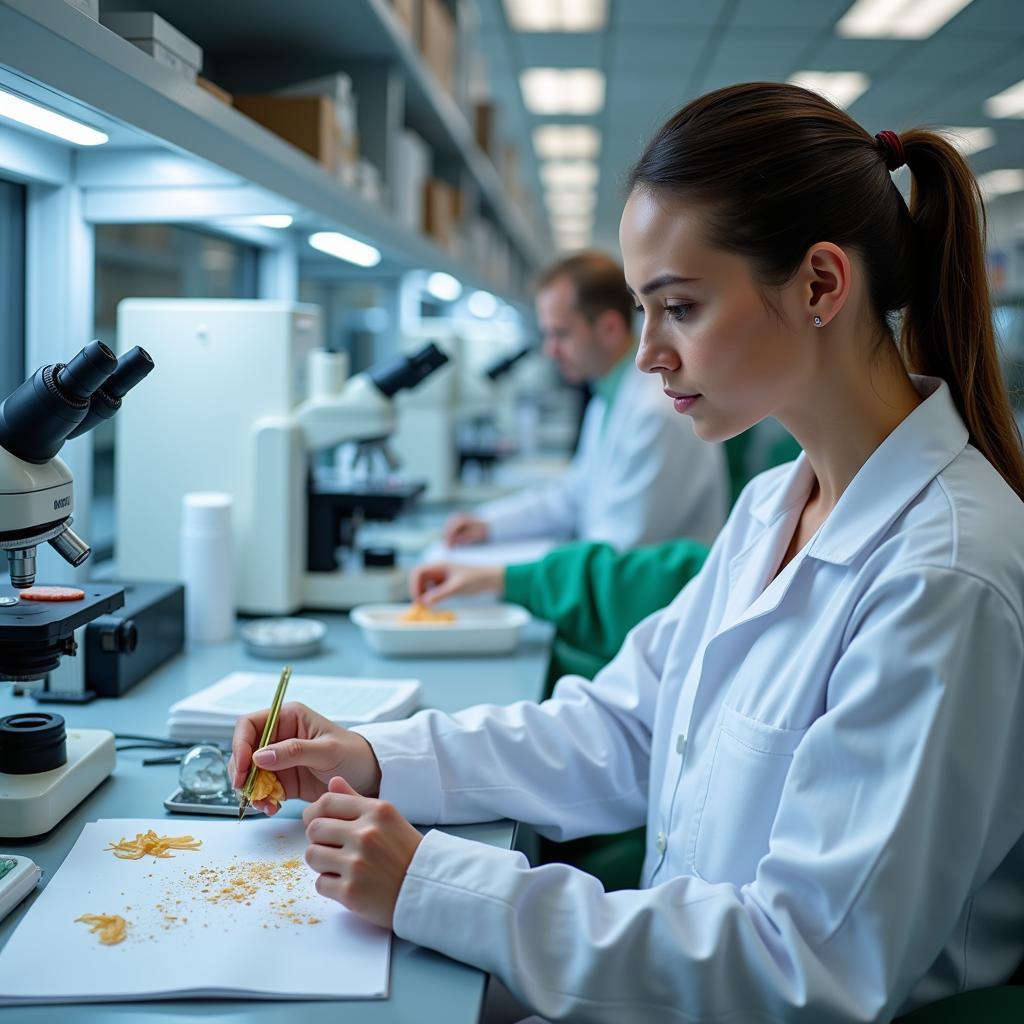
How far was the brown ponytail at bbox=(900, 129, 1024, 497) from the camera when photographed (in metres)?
1.00

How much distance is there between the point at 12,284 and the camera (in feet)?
5.35

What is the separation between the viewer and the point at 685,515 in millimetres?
2430

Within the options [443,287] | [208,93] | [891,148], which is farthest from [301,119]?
[443,287]

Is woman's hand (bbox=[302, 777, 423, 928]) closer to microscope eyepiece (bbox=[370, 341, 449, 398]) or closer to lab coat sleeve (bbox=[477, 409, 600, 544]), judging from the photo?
microscope eyepiece (bbox=[370, 341, 449, 398])

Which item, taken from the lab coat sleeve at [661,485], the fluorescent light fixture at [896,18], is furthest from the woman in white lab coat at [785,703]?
the fluorescent light fixture at [896,18]

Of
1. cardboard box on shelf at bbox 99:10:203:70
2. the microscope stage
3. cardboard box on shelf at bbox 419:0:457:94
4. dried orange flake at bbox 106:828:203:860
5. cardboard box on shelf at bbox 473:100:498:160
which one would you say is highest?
cardboard box on shelf at bbox 473:100:498:160

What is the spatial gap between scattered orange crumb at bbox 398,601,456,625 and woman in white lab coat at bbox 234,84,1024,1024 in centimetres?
51

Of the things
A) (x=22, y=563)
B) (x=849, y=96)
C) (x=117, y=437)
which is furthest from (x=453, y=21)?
(x=849, y=96)

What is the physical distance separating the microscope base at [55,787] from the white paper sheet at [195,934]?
45mm

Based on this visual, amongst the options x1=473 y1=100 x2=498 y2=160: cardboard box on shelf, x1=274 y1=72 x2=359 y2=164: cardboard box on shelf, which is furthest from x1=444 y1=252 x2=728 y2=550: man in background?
x1=473 y1=100 x2=498 y2=160: cardboard box on shelf

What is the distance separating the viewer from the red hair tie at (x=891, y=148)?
103cm

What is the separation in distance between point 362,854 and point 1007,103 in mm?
6854

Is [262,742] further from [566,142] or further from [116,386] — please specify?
[566,142]

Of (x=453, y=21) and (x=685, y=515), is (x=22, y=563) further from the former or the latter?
(x=453, y=21)
